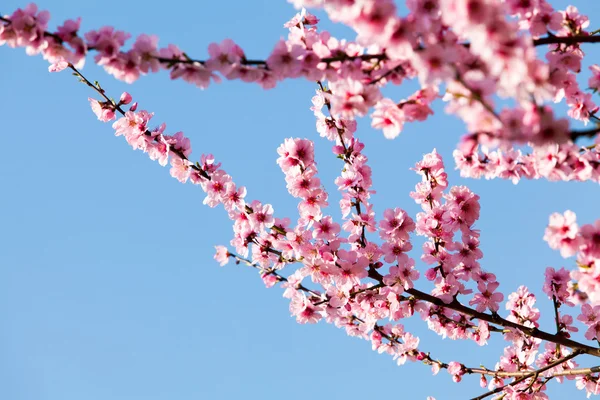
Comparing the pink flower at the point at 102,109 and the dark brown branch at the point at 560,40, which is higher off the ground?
the dark brown branch at the point at 560,40

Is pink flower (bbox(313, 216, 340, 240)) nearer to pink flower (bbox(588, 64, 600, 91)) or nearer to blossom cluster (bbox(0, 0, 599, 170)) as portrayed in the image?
blossom cluster (bbox(0, 0, 599, 170))

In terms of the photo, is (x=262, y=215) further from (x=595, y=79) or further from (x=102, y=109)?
(x=595, y=79)

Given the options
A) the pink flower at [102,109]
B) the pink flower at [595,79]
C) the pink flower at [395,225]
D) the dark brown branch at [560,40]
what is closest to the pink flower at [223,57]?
the dark brown branch at [560,40]

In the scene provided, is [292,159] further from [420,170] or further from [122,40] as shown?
[122,40]

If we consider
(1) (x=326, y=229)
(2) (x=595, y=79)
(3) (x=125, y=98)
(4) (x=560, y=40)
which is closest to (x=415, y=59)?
(4) (x=560, y=40)

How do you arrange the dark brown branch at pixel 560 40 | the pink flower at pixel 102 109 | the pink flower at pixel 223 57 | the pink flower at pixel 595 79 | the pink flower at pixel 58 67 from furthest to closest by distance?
the pink flower at pixel 102 109
the pink flower at pixel 58 67
the pink flower at pixel 595 79
the dark brown branch at pixel 560 40
the pink flower at pixel 223 57

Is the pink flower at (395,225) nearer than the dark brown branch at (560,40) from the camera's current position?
No

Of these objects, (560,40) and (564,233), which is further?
(560,40)

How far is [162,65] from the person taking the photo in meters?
4.11

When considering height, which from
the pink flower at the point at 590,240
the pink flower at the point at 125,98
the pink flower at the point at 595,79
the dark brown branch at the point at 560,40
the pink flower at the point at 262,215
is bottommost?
the pink flower at the point at 590,240

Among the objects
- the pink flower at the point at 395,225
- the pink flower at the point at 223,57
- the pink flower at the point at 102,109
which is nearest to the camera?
the pink flower at the point at 223,57

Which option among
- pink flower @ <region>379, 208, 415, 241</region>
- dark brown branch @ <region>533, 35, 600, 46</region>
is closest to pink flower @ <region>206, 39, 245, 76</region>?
dark brown branch @ <region>533, 35, 600, 46</region>

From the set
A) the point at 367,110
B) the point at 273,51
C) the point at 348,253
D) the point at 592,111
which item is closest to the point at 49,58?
the point at 273,51

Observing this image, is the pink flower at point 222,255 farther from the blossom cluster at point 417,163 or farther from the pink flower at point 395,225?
the pink flower at point 395,225
